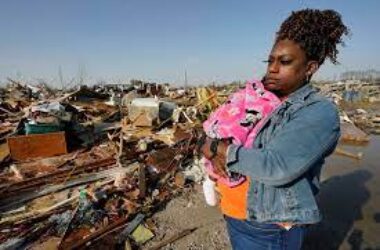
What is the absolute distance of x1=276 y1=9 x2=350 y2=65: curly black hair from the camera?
1.71 meters

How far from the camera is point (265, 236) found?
1813 millimetres

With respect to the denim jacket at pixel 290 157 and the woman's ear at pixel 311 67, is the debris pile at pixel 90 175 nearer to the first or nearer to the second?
the denim jacket at pixel 290 157

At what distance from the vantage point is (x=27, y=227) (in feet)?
18.6

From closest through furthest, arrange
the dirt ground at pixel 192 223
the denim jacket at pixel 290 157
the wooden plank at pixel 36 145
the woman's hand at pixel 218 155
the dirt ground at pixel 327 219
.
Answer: the denim jacket at pixel 290 157
the woman's hand at pixel 218 155
the dirt ground at pixel 192 223
the dirt ground at pixel 327 219
the wooden plank at pixel 36 145

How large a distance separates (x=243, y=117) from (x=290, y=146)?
1.14ft

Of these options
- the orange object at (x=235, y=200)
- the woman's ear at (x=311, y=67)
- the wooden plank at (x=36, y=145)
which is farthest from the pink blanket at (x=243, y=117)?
the wooden plank at (x=36, y=145)

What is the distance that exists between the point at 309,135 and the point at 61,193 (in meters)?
6.39

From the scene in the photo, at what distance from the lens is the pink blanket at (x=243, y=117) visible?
1.72 meters

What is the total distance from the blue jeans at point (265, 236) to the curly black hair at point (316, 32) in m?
0.87

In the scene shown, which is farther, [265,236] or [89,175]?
[89,175]

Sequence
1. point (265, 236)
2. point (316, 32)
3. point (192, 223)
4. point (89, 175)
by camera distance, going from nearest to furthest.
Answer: point (316, 32) < point (265, 236) < point (192, 223) < point (89, 175)

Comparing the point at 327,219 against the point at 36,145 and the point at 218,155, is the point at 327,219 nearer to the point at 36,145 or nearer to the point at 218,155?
the point at 218,155

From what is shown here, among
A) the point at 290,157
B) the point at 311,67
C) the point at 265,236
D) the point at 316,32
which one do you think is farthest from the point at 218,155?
the point at 316,32

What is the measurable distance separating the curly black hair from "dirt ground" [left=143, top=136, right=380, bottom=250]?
13.6 ft
